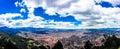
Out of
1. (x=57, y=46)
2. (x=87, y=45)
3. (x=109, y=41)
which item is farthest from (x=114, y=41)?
(x=57, y=46)

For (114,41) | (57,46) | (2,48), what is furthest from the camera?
(114,41)

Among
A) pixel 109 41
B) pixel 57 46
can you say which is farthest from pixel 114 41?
pixel 57 46

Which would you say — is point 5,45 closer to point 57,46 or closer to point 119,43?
point 57,46

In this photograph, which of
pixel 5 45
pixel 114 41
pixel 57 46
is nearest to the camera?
pixel 5 45

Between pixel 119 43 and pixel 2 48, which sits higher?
pixel 2 48

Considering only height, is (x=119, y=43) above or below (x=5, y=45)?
below

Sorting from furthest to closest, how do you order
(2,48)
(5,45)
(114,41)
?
1. (114,41)
2. (5,45)
3. (2,48)

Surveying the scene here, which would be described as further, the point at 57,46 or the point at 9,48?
the point at 57,46

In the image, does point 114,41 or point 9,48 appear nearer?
point 9,48

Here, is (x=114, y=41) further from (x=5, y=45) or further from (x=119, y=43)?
(x=5, y=45)

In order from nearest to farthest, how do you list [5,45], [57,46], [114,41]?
[5,45]
[57,46]
[114,41]
